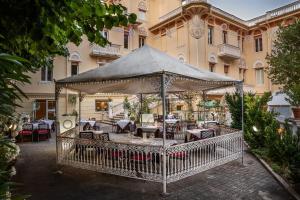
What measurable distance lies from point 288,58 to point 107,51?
1386cm

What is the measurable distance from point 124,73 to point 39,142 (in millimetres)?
8404

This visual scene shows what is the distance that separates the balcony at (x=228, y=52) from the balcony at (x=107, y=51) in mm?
9528

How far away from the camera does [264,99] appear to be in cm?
921

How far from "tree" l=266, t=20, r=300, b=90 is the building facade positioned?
6.99 metres

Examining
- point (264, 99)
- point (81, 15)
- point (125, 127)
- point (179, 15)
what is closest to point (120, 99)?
point (125, 127)

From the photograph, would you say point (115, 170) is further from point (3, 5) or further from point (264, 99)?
point (264, 99)

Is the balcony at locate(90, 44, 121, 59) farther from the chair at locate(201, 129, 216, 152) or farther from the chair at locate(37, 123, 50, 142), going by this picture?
the chair at locate(201, 129, 216, 152)

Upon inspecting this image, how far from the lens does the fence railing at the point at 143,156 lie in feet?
17.4

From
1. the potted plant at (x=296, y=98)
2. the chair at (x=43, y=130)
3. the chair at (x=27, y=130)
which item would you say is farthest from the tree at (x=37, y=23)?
the chair at (x=43, y=130)

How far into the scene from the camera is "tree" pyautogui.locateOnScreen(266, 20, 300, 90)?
43.0 ft

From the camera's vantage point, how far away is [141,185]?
5.61 metres

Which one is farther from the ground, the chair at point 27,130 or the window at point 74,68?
the window at point 74,68

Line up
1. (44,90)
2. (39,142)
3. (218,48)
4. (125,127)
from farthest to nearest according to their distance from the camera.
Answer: (218,48)
(44,90)
(125,127)
(39,142)

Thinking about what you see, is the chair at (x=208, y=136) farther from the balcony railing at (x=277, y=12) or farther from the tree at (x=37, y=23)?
the balcony railing at (x=277, y=12)
